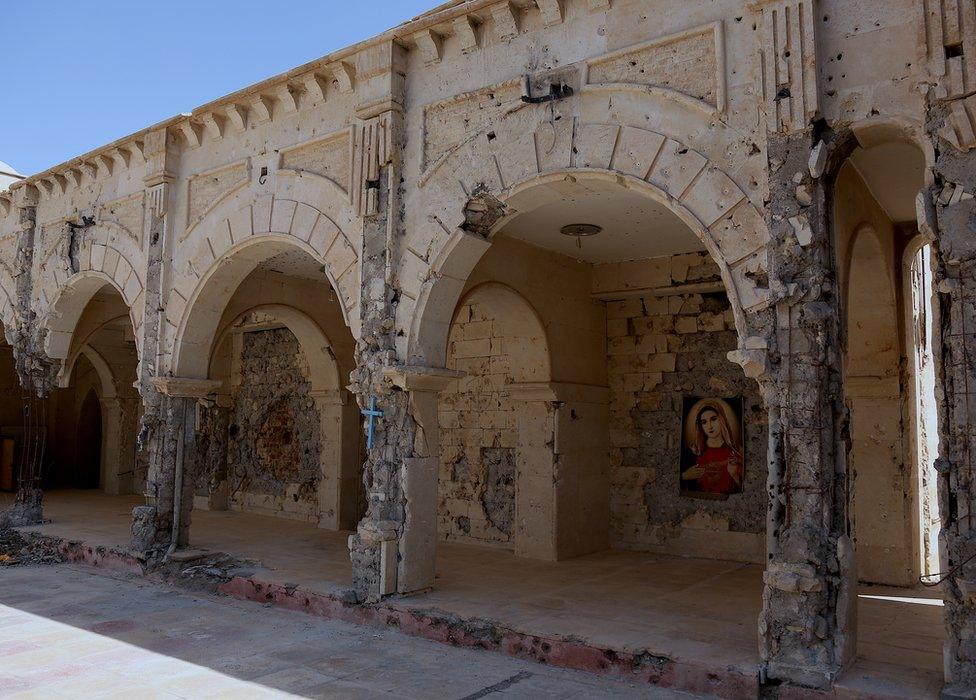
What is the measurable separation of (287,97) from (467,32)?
2.23 meters

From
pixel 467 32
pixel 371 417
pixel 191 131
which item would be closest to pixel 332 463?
pixel 371 417

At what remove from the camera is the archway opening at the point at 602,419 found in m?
7.95

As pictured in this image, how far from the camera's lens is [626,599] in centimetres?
646

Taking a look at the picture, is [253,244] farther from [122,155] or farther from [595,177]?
[595,177]

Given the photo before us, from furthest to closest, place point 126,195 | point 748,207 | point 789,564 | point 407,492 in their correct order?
point 126,195, point 407,492, point 748,207, point 789,564

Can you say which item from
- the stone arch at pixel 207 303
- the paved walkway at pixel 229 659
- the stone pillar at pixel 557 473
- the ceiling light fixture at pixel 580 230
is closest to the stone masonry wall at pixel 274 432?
the stone arch at pixel 207 303

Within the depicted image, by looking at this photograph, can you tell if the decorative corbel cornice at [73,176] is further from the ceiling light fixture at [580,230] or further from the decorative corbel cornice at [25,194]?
the ceiling light fixture at [580,230]

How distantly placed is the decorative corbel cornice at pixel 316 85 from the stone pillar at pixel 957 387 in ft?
17.2

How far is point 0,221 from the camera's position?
1192cm

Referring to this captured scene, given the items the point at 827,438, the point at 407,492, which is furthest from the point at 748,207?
the point at 407,492

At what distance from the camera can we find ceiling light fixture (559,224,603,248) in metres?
7.70

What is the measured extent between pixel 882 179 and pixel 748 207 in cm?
189

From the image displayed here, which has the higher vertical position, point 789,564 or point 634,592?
point 789,564

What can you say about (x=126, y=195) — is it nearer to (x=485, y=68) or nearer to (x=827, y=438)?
(x=485, y=68)
